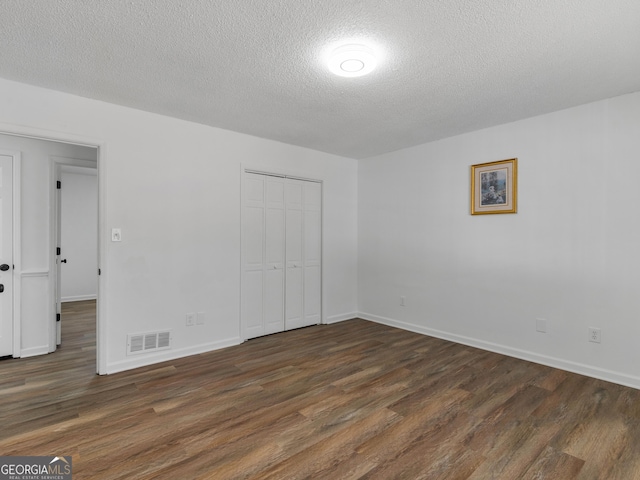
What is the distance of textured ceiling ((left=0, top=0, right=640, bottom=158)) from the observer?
180 centimetres

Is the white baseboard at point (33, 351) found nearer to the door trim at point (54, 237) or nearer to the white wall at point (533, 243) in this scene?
the door trim at point (54, 237)

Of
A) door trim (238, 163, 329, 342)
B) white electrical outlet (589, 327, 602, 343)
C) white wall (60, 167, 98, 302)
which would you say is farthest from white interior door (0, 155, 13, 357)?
white electrical outlet (589, 327, 602, 343)

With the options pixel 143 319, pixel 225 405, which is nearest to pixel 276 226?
pixel 143 319

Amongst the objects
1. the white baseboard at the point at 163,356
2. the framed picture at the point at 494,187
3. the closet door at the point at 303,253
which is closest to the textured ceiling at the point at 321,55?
the framed picture at the point at 494,187

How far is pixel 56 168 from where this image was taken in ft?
12.2

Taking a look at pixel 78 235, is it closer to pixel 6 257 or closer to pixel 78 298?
pixel 78 298

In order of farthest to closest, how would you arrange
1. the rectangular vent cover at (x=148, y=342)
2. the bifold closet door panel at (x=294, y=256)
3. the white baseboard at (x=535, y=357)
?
1. the bifold closet door panel at (x=294, y=256)
2. the rectangular vent cover at (x=148, y=342)
3. the white baseboard at (x=535, y=357)

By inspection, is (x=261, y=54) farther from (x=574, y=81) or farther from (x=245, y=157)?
(x=574, y=81)

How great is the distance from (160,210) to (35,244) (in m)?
1.47

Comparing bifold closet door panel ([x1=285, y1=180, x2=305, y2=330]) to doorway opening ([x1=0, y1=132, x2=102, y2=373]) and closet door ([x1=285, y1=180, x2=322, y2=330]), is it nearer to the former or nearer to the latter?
closet door ([x1=285, y1=180, x2=322, y2=330])

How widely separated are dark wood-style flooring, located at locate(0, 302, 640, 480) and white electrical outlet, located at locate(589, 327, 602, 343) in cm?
39

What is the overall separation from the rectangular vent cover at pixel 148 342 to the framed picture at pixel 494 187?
3.59 metres

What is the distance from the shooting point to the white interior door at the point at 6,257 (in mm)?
3346

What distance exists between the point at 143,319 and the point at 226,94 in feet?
7.32
